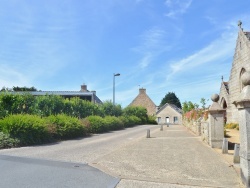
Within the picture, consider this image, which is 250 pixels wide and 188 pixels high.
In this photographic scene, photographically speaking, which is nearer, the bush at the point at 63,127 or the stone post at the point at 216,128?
the stone post at the point at 216,128

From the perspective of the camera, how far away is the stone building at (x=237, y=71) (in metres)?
23.1

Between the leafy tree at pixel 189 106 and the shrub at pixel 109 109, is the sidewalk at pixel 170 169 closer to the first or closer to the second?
the shrub at pixel 109 109

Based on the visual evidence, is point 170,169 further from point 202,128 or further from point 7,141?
point 202,128

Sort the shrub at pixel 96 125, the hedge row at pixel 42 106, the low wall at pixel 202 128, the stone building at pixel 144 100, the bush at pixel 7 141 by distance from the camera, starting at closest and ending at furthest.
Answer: the bush at pixel 7 141 → the low wall at pixel 202 128 → the hedge row at pixel 42 106 → the shrub at pixel 96 125 → the stone building at pixel 144 100

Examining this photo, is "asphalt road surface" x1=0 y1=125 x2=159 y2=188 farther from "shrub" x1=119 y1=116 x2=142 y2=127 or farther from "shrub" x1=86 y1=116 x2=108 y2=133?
"shrub" x1=119 y1=116 x2=142 y2=127

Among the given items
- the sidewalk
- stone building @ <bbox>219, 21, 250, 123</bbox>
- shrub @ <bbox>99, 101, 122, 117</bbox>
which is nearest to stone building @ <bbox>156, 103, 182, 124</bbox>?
shrub @ <bbox>99, 101, 122, 117</bbox>

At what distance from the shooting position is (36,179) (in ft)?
20.2

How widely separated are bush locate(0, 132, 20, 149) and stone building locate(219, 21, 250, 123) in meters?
17.4

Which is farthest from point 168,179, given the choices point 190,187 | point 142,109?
point 142,109

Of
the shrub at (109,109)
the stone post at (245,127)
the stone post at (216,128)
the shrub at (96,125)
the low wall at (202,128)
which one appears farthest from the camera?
the shrub at (109,109)

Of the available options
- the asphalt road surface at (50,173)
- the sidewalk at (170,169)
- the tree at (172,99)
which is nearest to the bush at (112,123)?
the sidewalk at (170,169)

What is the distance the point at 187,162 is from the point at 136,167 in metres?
1.80

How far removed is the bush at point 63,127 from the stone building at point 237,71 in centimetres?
1331

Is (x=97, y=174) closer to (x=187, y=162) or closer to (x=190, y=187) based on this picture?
(x=190, y=187)
